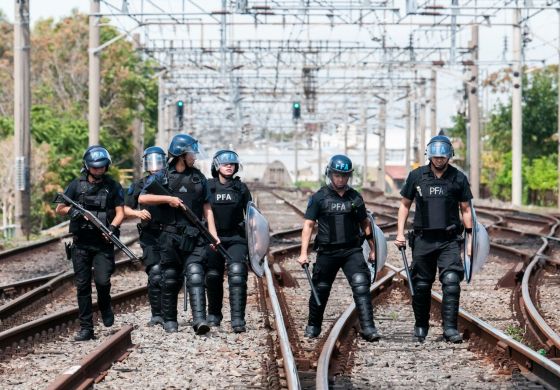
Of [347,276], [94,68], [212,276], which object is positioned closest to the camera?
[347,276]

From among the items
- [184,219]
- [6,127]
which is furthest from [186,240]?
[6,127]

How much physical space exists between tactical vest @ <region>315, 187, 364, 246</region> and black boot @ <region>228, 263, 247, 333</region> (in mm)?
1158

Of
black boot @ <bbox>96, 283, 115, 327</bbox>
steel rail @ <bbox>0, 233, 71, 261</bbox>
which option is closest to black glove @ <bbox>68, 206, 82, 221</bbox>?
black boot @ <bbox>96, 283, 115, 327</bbox>

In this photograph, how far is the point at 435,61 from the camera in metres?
53.9

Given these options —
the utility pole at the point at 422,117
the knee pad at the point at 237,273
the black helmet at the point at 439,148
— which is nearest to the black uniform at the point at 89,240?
the knee pad at the point at 237,273

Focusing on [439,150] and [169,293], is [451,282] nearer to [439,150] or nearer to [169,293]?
[439,150]

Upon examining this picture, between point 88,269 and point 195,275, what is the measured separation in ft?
3.39

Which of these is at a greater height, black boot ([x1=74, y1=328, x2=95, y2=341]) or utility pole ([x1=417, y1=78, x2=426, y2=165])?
utility pole ([x1=417, y1=78, x2=426, y2=165])

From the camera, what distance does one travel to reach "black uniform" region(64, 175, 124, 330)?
476 inches

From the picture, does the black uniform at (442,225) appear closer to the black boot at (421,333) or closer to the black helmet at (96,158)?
the black boot at (421,333)

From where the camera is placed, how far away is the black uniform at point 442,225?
1167 centimetres

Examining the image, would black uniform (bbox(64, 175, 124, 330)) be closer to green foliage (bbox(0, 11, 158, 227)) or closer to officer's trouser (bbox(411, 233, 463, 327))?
officer's trouser (bbox(411, 233, 463, 327))

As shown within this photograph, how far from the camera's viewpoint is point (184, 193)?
12172 mm

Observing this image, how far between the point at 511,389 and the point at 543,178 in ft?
183
